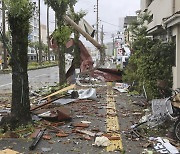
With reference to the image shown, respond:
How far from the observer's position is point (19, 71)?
299 inches

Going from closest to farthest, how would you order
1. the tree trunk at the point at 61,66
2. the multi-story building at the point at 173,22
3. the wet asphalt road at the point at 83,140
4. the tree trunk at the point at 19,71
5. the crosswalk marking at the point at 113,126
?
the wet asphalt road at the point at 83,140
the crosswalk marking at the point at 113,126
the tree trunk at the point at 19,71
the multi-story building at the point at 173,22
the tree trunk at the point at 61,66

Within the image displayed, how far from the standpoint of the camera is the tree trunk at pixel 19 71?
751 cm

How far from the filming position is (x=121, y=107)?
438 inches

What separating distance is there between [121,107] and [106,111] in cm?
104

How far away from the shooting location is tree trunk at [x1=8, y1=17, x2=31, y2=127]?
7508mm

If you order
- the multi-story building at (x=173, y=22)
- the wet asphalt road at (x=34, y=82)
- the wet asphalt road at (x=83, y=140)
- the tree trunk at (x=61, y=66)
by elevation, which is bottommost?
the wet asphalt road at (x=34, y=82)

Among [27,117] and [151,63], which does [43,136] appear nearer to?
[27,117]

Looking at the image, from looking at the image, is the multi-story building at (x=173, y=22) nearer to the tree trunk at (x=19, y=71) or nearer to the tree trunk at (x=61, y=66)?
the tree trunk at (x=19, y=71)

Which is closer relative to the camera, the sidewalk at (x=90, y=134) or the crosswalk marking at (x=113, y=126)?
the sidewalk at (x=90, y=134)

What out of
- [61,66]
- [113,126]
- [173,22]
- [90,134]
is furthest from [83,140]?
[61,66]

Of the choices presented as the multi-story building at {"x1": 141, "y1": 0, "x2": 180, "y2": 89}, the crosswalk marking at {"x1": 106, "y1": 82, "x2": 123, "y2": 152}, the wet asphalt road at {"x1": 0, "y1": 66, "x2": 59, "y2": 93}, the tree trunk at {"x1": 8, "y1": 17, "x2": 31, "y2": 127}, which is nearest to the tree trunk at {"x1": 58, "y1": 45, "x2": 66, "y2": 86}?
the wet asphalt road at {"x1": 0, "y1": 66, "x2": 59, "y2": 93}

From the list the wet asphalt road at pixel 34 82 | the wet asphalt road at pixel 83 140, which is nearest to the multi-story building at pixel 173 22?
the wet asphalt road at pixel 83 140

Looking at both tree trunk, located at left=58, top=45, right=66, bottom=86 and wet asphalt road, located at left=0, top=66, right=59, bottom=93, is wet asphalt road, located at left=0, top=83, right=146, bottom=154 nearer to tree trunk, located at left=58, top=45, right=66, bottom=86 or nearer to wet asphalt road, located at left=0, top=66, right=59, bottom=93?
tree trunk, located at left=58, top=45, right=66, bottom=86

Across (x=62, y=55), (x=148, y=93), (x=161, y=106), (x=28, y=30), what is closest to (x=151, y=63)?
(x=148, y=93)
